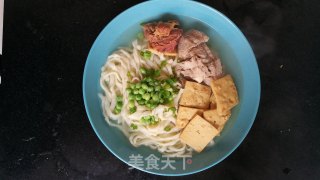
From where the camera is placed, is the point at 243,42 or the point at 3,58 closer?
the point at 243,42

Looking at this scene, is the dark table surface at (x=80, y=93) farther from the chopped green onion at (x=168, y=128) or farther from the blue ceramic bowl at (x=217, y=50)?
the chopped green onion at (x=168, y=128)

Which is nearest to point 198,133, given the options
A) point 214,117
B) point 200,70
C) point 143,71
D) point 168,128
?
point 214,117

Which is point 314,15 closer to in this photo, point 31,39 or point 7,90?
point 31,39

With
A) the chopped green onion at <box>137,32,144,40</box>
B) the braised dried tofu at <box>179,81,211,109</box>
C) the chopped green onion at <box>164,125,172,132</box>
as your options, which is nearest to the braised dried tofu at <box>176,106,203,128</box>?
the braised dried tofu at <box>179,81,211,109</box>

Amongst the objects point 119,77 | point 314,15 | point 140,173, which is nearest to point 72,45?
point 119,77

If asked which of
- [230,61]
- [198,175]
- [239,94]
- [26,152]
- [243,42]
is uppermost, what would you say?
[243,42]

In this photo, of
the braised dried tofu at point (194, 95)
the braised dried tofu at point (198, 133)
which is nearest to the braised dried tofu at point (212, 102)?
the braised dried tofu at point (194, 95)

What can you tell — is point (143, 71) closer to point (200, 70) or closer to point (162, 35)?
point (162, 35)
